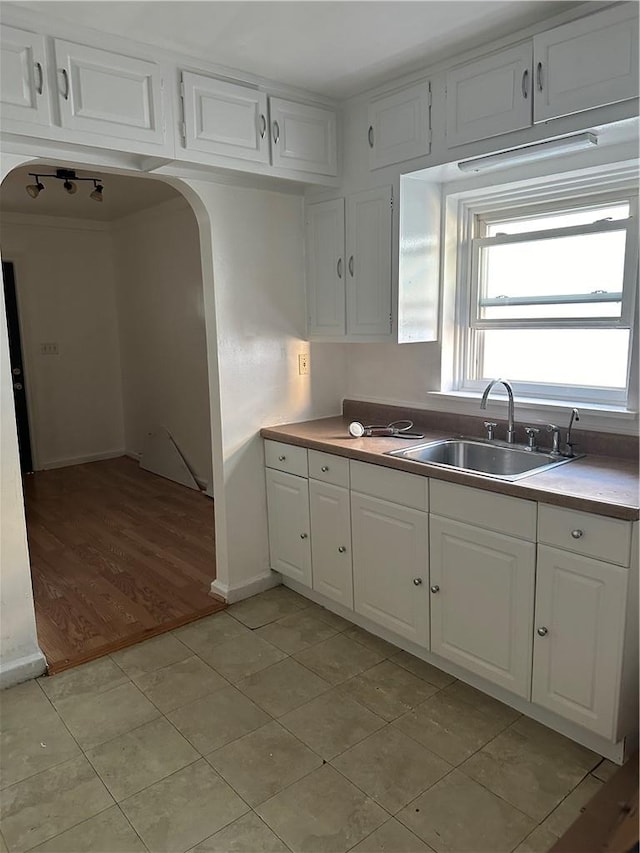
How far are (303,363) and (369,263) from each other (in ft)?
2.28

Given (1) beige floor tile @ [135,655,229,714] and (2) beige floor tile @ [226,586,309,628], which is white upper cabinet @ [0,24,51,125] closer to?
(1) beige floor tile @ [135,655,229,714]

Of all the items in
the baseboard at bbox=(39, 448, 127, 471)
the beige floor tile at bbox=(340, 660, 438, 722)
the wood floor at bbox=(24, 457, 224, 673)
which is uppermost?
the baseboard at bbox=(39, 448, 127, 471)

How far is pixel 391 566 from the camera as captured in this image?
263 cm

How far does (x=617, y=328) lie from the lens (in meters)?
2.52

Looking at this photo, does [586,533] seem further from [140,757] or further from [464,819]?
[140,757]

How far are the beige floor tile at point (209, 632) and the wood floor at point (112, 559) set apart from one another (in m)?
0.06

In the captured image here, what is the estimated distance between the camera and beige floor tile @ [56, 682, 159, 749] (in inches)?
88.0

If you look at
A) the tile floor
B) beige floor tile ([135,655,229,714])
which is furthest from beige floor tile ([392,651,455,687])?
beige floor tile ([135,655,229,714])

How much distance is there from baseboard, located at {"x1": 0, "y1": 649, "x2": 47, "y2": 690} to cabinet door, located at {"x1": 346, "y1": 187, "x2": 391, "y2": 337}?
2.02 m

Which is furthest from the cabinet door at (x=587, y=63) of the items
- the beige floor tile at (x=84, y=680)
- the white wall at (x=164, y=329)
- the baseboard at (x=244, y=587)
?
the white wall at (x=164, y=329)

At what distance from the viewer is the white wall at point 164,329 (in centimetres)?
501

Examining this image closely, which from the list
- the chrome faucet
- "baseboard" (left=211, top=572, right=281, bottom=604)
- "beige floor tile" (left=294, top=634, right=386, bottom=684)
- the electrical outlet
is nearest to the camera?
"beige floor tile" (left=294, top=634, right=386, bottom=684)

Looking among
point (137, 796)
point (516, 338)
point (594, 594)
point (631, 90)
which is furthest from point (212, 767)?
point (631, 90)

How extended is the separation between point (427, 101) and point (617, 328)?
1.22 metres
